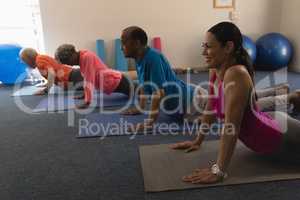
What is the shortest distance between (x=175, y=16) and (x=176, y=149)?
10.5ft

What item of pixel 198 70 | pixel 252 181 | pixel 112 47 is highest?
pixel 112 47

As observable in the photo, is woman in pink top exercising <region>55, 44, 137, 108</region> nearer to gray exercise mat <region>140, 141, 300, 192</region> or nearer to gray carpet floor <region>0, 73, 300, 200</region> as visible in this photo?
gray carpet floor <region>0, 73, 300, 200</region>

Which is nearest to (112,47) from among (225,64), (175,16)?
(175,16)

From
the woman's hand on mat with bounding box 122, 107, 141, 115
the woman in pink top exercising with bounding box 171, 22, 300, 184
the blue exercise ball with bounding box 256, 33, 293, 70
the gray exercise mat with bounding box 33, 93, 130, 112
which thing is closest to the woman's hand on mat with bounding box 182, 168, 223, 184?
the woman in pink top exercising with bounding box 171, 22, 300, 184

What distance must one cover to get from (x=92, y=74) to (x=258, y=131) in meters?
1.92

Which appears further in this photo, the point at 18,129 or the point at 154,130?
the point at 18,129

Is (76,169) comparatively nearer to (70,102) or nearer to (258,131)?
(258,131)

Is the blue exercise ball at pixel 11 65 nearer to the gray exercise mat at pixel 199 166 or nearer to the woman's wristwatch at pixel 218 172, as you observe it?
the gray exercise mat at pixel 199 166

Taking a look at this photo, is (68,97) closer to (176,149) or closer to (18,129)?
(18,129)

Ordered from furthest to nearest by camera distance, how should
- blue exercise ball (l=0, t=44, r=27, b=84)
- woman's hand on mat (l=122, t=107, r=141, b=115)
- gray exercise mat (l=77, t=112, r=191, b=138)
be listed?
blue exercise ball (l=0, t=44, r=27, b=84) < woman's hand on mat (l=122, t=107, r=141, b=115) < gray exercise mat (l=77, t=112, r=191, b=138)

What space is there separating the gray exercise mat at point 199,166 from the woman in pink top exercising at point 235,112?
7 cm

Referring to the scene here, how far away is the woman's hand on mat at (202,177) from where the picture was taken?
154cm

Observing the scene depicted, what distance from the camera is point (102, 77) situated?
3.16m

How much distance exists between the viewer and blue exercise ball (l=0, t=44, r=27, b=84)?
416 cm
